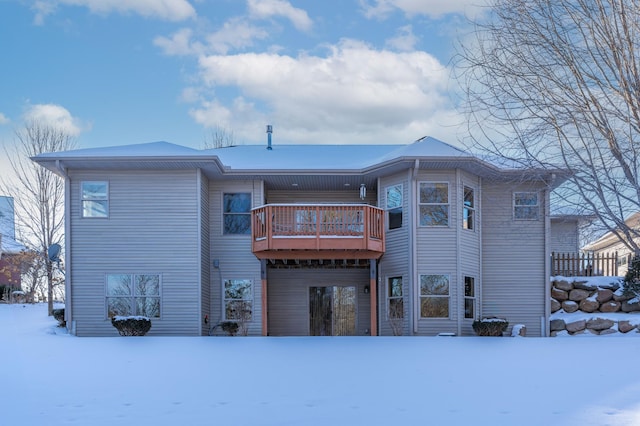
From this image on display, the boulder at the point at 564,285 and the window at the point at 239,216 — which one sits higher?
the window at the point at 239,216

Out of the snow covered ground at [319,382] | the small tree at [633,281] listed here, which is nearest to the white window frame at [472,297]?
the snow covered ground at [319,382]

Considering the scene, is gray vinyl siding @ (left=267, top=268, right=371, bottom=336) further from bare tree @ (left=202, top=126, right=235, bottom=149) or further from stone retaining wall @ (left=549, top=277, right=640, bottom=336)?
bare tree @ (left=202, top=126, right=235, bottom=149)

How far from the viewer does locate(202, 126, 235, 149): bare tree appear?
35.5 meters

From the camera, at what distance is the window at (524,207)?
18.1 metres

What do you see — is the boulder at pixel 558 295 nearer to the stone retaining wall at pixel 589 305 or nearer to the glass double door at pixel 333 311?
the stone retaining wall at pixel 589 305

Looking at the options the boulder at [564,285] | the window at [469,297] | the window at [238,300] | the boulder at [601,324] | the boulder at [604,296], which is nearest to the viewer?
the window at [469,297]

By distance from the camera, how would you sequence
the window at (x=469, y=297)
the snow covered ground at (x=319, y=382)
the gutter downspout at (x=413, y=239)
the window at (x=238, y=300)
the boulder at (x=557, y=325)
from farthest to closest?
1. the window at (x=238, y=300)
2. the boulder at (x=557, y=325)
3. the window at (x=469, y=297)
4. the gutter downspout at (x=413, y=239)
5. the snow covered ground at (x=319, y=382)

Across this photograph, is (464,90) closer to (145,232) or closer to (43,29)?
(145,232)

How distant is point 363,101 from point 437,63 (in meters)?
10.5

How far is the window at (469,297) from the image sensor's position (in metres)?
17.2

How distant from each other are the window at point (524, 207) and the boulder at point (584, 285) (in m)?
2.75

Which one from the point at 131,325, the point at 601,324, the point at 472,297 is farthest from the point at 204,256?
the point at 601,324

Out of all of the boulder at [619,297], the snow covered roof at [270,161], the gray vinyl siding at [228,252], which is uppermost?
the snow covered roof at [270,161]

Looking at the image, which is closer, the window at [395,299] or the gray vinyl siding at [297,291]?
the window at [395,299]
